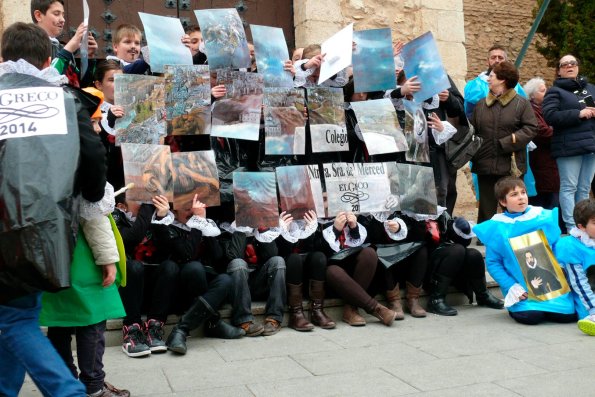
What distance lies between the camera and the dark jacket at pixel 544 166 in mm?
6316

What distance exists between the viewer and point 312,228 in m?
4.57

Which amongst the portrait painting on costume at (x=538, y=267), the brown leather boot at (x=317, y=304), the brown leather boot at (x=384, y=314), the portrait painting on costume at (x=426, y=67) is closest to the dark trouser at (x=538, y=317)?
the portrait painting on costume at (x=538, y=267)

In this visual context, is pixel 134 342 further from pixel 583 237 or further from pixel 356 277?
pixel 583 237

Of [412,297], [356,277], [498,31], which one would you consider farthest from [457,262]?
[498,31]

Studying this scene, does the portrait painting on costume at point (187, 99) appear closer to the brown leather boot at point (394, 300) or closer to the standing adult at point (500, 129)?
the brown leather boot at point (394, 300)

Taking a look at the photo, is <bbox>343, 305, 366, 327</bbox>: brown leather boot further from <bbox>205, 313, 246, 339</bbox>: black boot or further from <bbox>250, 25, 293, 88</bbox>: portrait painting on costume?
<bbox>250, 25, 293, 88</bbox>: portrait painting on costume

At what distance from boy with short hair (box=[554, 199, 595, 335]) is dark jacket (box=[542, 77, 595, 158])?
1662 mm

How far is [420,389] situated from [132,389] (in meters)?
1.36

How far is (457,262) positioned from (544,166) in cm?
192

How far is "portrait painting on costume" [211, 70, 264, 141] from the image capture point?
454 centimetres

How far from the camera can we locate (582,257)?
4.46 meters

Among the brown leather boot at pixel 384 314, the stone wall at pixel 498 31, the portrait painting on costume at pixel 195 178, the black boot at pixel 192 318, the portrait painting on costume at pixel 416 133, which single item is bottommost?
the brown leather boot at pixel 384 314

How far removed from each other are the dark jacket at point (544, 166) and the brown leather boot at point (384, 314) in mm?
2543

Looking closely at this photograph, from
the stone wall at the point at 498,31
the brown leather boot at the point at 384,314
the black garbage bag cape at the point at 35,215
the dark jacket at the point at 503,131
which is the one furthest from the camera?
the stone wall at the point at 498,31
